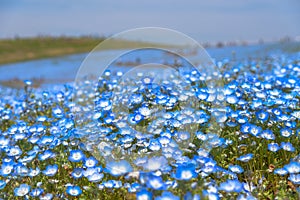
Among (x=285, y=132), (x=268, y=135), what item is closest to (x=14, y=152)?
(x=268, y=135)

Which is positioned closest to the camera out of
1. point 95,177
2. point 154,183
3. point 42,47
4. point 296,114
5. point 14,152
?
point 154,183

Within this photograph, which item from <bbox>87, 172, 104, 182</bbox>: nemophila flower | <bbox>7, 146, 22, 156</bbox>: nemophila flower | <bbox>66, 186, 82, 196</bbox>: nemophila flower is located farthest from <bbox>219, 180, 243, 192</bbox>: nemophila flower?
<bbox>7, 146, 22, 156</bbox>: nemophila flower

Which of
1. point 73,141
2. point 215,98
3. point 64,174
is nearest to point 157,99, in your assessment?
point 215,98

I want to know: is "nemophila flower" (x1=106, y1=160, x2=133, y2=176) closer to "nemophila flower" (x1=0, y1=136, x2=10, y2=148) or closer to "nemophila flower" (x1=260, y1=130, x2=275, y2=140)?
"nemophila flower" (x1=260, y1=130, x2=275, y2=140)

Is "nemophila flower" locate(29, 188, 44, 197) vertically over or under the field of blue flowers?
under

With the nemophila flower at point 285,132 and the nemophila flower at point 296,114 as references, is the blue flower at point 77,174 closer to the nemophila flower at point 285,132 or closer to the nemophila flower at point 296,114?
the nemophila flower at point 285,132

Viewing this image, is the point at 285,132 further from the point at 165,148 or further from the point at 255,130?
the point at 165,148

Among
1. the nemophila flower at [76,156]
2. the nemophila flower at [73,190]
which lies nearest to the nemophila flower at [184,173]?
the nemophila flower at [73,190]
